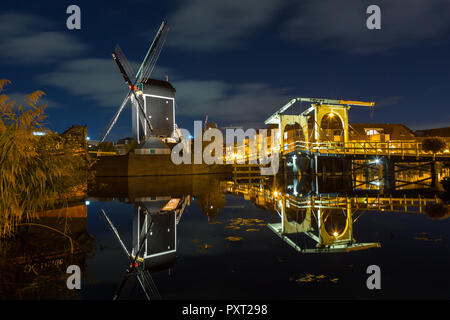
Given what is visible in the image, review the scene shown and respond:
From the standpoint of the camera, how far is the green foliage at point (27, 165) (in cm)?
620

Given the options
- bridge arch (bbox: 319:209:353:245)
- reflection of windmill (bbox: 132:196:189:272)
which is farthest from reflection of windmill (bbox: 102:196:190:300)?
bridge arch (bbox: 319:209:353:245)

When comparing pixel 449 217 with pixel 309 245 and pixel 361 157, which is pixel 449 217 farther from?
pixel 361 157

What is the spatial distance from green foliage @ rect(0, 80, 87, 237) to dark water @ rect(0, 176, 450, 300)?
3.38 feet

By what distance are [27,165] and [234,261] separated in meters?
5.05

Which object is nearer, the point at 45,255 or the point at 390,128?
the point at 45,255

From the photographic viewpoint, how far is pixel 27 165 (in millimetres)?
6809

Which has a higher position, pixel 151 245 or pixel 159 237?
pixel 151 245

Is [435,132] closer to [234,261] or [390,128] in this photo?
[390,128]

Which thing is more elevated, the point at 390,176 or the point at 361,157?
the point at 361,157

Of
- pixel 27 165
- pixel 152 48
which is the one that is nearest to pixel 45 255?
pixel 27 165

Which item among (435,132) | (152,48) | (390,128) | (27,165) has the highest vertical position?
(152,48)
